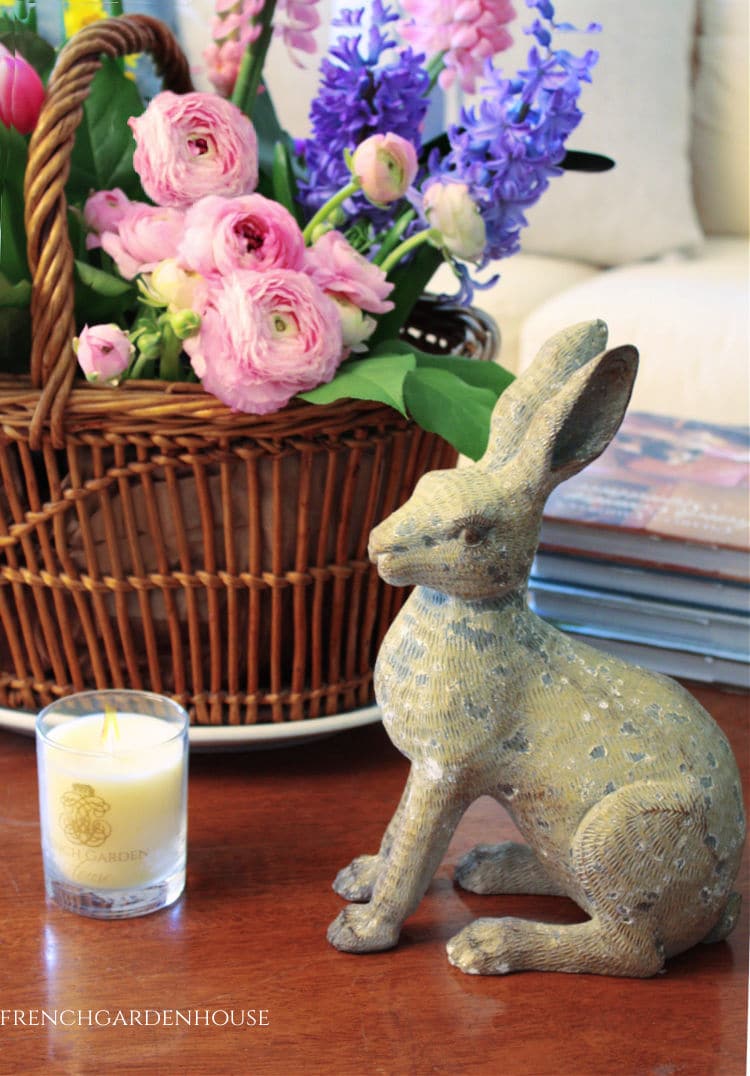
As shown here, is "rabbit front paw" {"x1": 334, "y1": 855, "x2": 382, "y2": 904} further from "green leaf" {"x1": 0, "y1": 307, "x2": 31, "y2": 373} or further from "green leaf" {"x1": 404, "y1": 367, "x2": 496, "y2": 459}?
"green leaf" {"x1": 0, "y1": 307, "x2": 31, "y2": 373}

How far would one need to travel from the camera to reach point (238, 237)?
0.59 meters

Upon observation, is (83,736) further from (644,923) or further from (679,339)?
(679,339)

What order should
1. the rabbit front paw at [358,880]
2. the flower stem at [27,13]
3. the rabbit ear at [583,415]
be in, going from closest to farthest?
the rabbit ear at [583,415]
the rabbit front paw at [358,880]
the flower stem at [27,13]

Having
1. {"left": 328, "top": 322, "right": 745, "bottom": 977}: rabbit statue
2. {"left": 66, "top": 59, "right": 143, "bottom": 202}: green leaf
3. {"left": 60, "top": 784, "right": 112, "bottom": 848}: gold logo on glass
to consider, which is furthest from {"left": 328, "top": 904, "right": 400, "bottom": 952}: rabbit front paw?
{"left": 66, "top": 59, "right": 143, "bottom": 202}: green leaf

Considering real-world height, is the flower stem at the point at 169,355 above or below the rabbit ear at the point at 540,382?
below

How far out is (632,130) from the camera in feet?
6.41

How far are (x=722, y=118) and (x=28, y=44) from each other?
161 cm

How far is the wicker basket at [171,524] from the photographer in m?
0.60

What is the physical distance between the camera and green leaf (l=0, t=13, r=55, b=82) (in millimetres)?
688

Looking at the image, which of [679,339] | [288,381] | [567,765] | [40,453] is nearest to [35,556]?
[40,453]

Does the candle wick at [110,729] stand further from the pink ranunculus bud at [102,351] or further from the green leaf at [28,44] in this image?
the green leaf at [28,44]

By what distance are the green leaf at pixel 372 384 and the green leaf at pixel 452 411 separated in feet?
0.04

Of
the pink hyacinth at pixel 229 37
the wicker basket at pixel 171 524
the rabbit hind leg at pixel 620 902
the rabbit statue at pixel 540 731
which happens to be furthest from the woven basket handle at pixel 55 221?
the rabbit hind leg at pixel 620 902

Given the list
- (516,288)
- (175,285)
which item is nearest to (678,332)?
(516,288)
